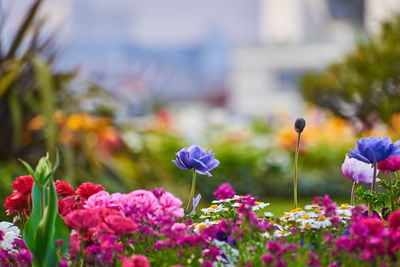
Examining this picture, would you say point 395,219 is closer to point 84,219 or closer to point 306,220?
point 306,220

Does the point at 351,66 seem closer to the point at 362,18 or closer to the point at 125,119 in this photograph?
the point at 125,119

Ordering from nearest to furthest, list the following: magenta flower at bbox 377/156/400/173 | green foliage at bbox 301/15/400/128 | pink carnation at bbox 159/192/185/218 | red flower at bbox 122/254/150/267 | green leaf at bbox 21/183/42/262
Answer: red flower at bbox 122/254/150/267, green leaf at bbox 21/183/42/262, pink carnation at bbox 159/192/185/218, magenta flower at bbox 377/156/400/173, green foliage at bbox 301/15/400/128

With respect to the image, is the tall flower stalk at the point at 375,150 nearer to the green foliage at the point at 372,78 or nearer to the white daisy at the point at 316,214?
the white daisy at the point at 316,214

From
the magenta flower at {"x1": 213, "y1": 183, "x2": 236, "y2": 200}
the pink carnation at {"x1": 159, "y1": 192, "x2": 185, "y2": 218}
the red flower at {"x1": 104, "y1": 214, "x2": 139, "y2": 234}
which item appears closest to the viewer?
the red flower at {"x1": 104, "y1": 214, "x2": 139, "y2": 234}

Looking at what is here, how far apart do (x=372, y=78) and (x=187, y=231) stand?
619cm

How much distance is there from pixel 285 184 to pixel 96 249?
20.6ft

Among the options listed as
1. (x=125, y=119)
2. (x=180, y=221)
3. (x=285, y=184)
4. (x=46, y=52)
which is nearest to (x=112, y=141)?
(x=125, y=119)

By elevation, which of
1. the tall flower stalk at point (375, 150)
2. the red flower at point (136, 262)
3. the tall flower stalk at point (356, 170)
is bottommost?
the red flower at point (136, 262)

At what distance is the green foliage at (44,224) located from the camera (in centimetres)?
133

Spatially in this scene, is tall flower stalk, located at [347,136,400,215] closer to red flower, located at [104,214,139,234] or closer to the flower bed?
the flower bed

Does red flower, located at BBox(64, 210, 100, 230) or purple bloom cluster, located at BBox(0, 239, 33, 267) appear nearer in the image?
red flower, located at BBox(64, 210, 100, 230)

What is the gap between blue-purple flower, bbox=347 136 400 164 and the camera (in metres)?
1.51

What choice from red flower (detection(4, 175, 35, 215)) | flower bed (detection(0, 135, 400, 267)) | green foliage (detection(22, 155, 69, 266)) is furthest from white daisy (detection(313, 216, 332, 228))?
red flower (detection(4, 175, 35, 215))

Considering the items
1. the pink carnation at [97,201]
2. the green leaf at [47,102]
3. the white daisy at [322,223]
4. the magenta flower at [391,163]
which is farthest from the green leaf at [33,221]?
the green leaf at [47,102]
